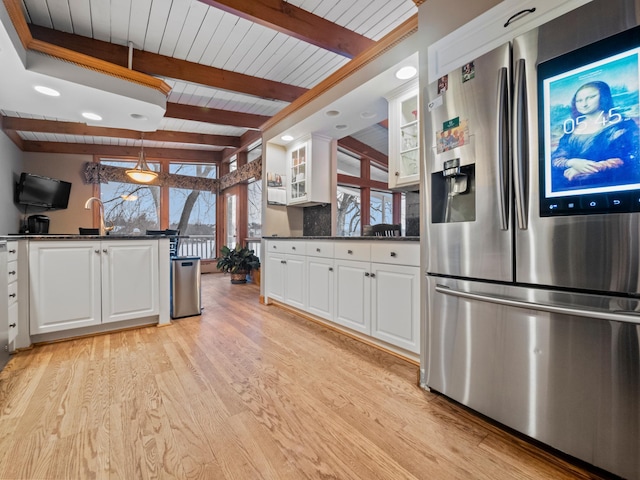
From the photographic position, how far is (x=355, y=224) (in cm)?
627

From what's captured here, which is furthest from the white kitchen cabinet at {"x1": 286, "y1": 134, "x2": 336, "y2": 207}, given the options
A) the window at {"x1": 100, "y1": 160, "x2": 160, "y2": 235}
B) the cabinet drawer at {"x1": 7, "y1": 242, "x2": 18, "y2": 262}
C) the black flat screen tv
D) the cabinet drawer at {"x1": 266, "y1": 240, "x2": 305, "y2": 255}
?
the black flat screen tv

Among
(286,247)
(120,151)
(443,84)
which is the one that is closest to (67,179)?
(120,151)

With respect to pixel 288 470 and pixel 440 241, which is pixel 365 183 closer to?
pixel 440 241

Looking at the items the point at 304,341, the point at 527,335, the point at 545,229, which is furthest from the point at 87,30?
the point at 527,335

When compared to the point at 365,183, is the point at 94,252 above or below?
below

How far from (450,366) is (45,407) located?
7.20 ft

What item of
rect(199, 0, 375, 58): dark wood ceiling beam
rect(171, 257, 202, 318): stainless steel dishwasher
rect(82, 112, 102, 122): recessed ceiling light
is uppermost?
rect(199, 0, 375, 58): dark wood ceiling beam

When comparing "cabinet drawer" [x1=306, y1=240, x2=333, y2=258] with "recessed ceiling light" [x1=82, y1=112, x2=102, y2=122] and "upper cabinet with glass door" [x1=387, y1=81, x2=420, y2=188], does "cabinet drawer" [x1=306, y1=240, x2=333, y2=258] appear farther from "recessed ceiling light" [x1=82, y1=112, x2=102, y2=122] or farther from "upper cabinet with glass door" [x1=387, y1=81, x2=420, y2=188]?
"recessed ceiling light" [x1=82, y1=112, x2=102, y2=122]

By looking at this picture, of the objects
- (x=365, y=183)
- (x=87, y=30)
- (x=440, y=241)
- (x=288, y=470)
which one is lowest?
(x=288, y=470)

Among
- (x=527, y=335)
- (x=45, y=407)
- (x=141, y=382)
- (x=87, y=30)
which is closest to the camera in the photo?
(x=527, y=335)

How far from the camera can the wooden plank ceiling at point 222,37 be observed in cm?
248

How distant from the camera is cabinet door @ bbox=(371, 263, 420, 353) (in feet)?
6.65

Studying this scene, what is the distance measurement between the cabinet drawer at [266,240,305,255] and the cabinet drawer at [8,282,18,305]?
2.35 m

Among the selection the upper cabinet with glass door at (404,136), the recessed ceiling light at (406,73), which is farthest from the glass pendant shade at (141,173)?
the recessed ceiling light at (406,73)
